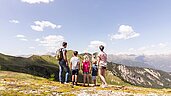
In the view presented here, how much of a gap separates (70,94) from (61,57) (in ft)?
28.1

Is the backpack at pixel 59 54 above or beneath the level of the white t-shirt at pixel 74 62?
above

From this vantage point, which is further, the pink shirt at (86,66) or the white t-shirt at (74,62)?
the pink shirt at (86,66)

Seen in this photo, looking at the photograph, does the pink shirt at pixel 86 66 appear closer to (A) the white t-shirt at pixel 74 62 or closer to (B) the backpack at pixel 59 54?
(A) the white t-shirt at pixel 74 62

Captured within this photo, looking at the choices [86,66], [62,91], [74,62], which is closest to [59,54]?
[74,62]

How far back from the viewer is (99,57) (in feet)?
95.9

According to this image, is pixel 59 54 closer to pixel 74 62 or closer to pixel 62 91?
pixel 74 62

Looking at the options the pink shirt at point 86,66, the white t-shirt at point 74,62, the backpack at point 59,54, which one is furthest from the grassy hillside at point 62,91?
the pink shirt at point 86,66

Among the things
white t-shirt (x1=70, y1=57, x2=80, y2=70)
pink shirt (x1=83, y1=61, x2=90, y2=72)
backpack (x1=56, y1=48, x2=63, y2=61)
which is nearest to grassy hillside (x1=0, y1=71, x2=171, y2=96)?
white t-shirt (x1=70, y1=57, x2=80, y2=70)

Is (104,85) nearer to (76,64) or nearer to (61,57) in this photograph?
(76,64)

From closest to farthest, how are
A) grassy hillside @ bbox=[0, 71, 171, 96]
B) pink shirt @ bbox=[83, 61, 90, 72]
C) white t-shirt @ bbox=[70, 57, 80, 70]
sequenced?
grassy hillside @ bbox=[0, 71, 171, 96] → white t-shirt @ bbox=[70, 57, 80, 70] → pink shirt @ bbox=[83, 61, 90, 72]

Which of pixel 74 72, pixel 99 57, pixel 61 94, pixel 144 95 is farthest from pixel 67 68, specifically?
pixel 144 95

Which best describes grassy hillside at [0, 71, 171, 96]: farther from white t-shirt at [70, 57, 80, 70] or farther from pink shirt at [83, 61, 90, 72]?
pink shirt at [83, 61, 90, 72]

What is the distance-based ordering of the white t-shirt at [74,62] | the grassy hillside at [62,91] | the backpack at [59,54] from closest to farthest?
the grassy hillside at [62,91] → the white t-shirt at [74,62] → the backpack at [59,54]

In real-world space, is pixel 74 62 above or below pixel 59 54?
below
